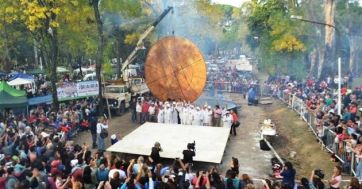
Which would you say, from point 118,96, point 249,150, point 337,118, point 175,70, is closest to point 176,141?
point 249,150

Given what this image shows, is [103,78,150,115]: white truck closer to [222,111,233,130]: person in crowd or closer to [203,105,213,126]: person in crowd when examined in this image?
[203,105,213,126]: person in crowd

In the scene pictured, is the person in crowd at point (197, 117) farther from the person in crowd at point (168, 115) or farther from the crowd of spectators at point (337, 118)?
the crowd of spectators at point (337, 118)

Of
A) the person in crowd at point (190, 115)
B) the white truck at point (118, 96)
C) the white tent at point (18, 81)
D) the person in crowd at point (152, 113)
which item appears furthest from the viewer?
the white tent at point (18, 81)

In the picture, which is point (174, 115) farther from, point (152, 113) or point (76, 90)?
point (76, 90)

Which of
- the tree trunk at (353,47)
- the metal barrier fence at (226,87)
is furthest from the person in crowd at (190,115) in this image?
the tree trunk at (353,47)

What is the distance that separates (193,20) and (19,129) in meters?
38.2

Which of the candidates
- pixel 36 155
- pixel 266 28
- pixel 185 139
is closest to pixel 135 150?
pixel 185 139

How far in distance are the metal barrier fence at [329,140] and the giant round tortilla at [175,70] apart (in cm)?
626

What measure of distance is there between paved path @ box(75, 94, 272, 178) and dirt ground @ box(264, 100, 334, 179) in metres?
1.12

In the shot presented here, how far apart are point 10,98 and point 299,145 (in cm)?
1473

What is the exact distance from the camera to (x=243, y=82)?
129 ft

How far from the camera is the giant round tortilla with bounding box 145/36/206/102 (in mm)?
25328

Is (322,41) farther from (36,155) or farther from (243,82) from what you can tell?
(36,155)

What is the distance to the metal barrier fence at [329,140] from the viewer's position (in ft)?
46.2
